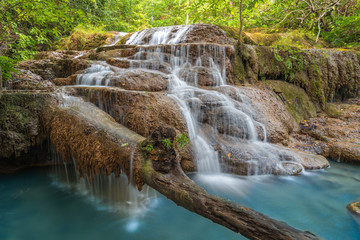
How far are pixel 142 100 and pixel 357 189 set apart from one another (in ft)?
15.2

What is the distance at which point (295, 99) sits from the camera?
284 inches

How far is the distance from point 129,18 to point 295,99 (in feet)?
51.5

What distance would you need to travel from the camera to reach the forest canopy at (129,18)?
506 centimetres

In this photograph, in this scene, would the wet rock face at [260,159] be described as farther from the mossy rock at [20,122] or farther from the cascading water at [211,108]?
the mossy rock at [20,122]

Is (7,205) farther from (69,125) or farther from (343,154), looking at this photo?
(343,154)

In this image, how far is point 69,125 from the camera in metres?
3.20

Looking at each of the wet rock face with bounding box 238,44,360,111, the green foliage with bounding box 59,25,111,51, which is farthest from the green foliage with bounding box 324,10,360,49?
the green foliage with bounding box 59,25,111,51

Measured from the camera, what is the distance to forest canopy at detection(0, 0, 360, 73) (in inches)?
199

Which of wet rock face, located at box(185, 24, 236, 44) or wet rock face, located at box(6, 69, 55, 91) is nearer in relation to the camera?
wet rock face, located at box(6, 69, 55, 91)

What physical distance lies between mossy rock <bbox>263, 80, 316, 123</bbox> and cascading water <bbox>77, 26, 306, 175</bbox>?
6.85 ft

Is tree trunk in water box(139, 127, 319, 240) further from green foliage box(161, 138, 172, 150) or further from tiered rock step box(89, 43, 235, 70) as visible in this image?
tiered rock step box(89, 43, 235, 70)

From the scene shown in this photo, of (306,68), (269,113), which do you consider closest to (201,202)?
(269,113)

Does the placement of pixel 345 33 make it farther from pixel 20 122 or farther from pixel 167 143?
pixel 20 122

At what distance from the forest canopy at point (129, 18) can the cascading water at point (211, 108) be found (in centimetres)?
140
